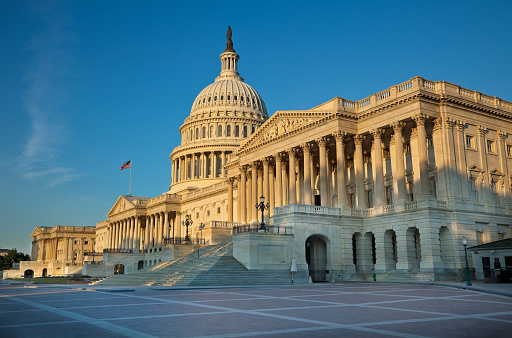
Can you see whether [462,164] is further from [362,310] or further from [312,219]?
[362,310]

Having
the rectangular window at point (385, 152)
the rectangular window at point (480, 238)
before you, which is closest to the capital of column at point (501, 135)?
the rectangular window at point (480, 238)

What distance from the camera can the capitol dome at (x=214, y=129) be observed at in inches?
5039

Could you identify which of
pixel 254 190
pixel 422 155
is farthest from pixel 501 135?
pixel 254 190

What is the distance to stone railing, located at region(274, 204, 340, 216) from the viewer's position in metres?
50.1

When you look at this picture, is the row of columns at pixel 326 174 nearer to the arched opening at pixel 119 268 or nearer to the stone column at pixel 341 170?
the stone column at pixel 341 170

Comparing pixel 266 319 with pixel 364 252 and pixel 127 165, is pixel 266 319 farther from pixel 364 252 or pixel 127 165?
pixel 127 165

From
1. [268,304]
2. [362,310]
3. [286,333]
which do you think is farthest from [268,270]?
[286,333]

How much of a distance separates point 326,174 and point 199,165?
77.4 m

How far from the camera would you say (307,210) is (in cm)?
5106

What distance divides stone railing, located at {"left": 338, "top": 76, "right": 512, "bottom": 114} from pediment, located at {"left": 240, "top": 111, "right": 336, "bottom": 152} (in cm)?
340

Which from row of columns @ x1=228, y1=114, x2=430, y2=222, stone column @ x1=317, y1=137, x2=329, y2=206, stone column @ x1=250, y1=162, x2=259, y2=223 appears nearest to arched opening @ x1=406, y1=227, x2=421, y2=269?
row of columns @ x1=228, y1=114, x2=430, y2=222

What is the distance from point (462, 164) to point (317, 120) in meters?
16.4

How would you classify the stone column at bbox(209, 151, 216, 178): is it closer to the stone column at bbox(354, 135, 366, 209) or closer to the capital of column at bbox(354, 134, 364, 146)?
the stone column at bbox(354, 135, 366, 209)

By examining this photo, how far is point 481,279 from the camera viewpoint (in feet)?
147
